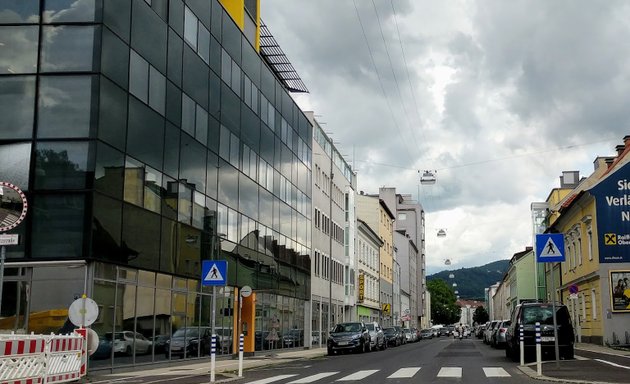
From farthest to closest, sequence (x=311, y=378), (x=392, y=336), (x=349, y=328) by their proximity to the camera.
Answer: (x=392, y=336), (x=349, y=328), (x=311, y=378)

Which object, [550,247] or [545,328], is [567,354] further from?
[550,247]

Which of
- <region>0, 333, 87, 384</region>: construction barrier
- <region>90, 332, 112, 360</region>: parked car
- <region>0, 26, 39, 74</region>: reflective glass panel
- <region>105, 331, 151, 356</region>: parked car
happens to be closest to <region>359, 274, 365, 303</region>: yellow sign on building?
<region>105, 331, 151, 356</region>: parked car

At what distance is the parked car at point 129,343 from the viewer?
64.0 feet

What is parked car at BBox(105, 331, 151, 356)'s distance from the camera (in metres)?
19.5

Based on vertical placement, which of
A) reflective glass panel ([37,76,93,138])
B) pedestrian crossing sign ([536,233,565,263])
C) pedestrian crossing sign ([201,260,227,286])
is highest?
reflective glass panel ([37,76,93,138])

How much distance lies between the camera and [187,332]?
24.8m

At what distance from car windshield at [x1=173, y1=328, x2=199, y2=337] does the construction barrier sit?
686cm

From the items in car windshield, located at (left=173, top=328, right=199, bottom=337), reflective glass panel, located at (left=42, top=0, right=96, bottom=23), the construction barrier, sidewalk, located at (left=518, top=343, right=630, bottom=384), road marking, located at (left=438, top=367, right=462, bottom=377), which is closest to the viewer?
the construction barrier

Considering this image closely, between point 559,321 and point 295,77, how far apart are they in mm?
25373

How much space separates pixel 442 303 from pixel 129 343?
15812 centimetres

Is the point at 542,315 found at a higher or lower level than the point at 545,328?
higher

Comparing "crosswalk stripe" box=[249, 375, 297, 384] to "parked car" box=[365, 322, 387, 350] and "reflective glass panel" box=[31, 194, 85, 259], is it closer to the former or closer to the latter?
"reflective glass panel" box=[31, 194, 85, 259]

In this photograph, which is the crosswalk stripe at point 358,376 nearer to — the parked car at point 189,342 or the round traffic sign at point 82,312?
the round traffic sign at point 82,312

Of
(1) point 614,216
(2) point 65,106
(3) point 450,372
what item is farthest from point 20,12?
(1) point 614,216
